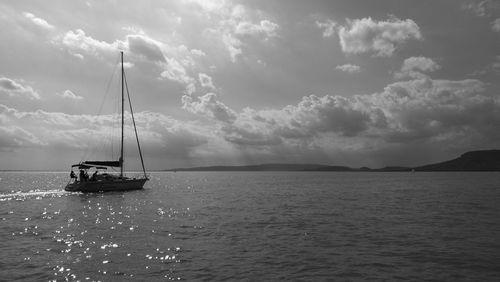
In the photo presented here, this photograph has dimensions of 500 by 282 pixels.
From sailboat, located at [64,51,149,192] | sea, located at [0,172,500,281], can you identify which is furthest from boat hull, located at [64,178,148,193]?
sea, located at [0,172,500,281]

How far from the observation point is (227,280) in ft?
57.3

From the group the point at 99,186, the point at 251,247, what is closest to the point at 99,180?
the point at 99,186

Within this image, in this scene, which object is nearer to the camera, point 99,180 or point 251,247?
point 251,247

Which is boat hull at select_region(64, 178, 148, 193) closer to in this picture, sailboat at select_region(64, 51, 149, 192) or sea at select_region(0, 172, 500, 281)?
sailboat at select_region(64, 51, 149, 192)

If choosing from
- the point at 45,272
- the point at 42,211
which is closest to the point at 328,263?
the point at 45,272

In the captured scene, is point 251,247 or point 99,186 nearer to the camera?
point 251,247

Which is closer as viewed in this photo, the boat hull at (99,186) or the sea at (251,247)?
the sea at (251,247)

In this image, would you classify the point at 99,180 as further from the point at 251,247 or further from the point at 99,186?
the point at 251,247

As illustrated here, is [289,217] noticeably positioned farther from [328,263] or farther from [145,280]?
[145,280]

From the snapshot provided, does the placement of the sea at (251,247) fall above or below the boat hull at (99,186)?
below

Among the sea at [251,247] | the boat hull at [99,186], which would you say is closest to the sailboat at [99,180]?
the boat hull at [99,186]

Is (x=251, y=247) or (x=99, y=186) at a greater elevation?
(x=99, y=186)

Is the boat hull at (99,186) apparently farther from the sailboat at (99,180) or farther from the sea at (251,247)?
the sea at (251,247)

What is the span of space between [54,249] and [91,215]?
18896mm
